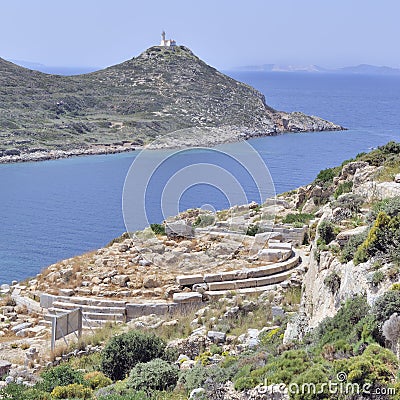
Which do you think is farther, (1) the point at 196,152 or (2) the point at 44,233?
(1) the point at 196,152

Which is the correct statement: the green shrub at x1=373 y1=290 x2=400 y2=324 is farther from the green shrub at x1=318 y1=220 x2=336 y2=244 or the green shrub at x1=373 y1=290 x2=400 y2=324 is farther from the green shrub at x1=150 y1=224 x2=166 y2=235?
the green shrub at x1=150 y1=224 x2=166 y2=235

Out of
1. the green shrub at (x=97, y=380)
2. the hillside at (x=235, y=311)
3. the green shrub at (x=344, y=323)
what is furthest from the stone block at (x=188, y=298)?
the green shrub at (x=344, y=323)

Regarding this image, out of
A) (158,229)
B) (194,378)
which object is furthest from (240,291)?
(158,229)

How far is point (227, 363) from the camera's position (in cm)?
966

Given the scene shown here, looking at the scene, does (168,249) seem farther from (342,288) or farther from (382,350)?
(382,350)

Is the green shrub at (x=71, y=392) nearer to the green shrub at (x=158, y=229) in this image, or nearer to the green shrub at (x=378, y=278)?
the green shrub at (x=378, y=278)

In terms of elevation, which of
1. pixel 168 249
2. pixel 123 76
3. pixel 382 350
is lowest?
pixel 168 249

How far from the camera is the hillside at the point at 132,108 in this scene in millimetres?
86688

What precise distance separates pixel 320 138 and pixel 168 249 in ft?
267

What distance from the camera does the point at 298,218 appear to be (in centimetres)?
2130

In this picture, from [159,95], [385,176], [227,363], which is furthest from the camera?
[159,95]

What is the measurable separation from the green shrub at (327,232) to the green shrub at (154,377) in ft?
13.7

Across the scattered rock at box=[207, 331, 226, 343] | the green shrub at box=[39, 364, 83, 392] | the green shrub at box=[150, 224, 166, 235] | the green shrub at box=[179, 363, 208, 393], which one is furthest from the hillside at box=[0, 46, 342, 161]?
the green shrub at box=[179, 363, 208, 393]

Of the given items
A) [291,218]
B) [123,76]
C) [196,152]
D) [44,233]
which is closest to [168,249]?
[291,218]
